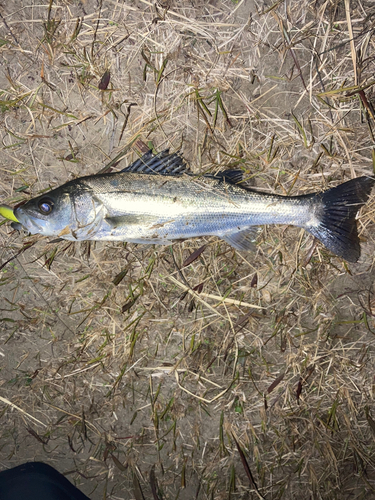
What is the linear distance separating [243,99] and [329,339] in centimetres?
300

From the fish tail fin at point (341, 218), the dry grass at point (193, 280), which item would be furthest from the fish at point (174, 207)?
the dry grass at point (193, 280)

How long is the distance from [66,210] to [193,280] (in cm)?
161

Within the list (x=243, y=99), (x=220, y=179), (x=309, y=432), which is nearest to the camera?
(x=220, y=179)

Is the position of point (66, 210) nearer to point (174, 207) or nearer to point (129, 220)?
point (129, 220)

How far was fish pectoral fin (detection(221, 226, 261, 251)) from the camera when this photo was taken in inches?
125

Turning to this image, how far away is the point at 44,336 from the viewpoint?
3795mm

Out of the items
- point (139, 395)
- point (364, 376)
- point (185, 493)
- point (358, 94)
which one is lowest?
point (185, 493)

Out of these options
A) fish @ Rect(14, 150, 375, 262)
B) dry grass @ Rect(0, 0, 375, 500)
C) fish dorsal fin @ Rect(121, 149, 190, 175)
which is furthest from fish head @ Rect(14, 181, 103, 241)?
dry grass @ Rect(0, 0, 375, 500)

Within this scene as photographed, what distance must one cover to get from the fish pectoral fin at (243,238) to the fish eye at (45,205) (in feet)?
5.90

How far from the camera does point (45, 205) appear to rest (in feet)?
9.59

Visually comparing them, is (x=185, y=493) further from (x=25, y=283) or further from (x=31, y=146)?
(x=31, y=146)

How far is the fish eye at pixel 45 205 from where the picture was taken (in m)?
2.92

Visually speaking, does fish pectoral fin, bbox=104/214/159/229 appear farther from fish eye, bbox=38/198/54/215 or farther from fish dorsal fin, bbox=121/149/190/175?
fish eye, bbox=38/198/54/215

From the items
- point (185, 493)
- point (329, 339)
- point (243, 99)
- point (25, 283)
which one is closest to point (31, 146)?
point (25, 283)
